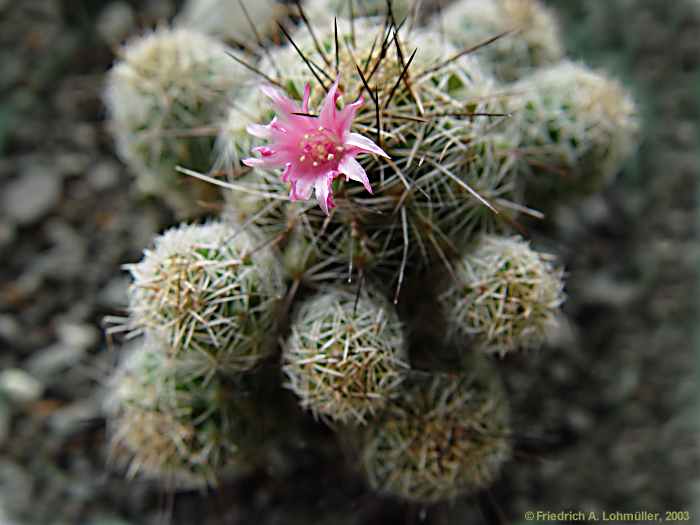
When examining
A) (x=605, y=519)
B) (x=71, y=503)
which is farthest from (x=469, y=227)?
(x=71, y=503)

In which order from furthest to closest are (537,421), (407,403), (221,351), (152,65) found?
(537,421) → (152,65) → (407,403) → (221,351)

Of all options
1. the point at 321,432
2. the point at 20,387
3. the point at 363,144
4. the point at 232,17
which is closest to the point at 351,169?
the point at 363,144

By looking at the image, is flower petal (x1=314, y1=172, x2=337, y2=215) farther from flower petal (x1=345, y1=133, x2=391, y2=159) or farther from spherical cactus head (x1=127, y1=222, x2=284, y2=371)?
spherical cactus head (x1=127, y1=222, x2=284, y2=371)

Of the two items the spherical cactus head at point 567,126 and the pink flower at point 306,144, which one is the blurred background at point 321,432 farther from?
the pink flower at point 306,144

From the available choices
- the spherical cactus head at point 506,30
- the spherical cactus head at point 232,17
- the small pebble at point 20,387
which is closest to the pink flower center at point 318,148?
the spherical cactus head at point 506,30

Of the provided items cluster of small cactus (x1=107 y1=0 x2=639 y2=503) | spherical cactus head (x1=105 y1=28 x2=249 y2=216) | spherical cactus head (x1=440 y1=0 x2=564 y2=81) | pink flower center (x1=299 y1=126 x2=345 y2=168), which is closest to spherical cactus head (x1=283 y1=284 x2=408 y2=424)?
cluster of small cactus (x1=107 y1=0 x2=639 y2=503)

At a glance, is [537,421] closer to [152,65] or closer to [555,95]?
[555,95]
